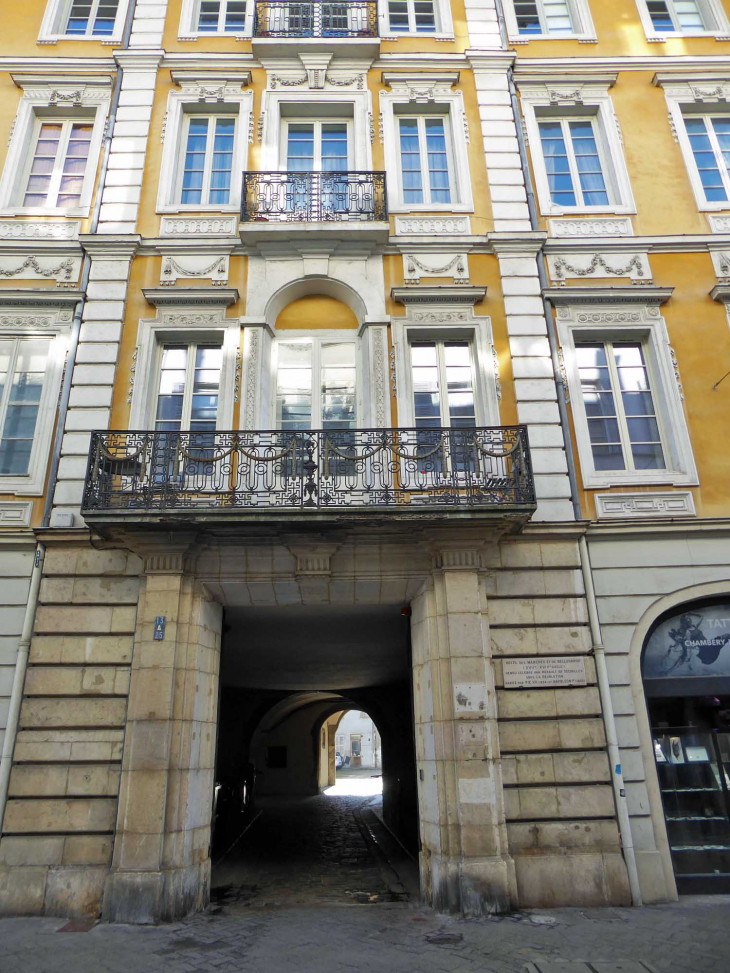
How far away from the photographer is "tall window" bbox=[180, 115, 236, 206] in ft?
37.9

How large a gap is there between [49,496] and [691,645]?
9042mm

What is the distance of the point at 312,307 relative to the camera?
433 inches

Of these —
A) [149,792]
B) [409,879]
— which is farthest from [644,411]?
[149,792]

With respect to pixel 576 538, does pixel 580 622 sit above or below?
below

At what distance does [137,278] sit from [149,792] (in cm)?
755

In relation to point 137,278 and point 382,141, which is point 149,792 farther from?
point 382,141

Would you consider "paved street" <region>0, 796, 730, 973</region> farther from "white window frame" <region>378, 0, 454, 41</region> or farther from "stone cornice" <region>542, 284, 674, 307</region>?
"white window frame" <region>378, 0, 454, 41</region>

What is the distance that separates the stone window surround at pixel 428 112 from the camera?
11.4 meters

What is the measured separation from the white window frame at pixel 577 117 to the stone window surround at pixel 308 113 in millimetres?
2924

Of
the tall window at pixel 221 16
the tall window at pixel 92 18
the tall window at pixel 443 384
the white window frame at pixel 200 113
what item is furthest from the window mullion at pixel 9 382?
the tall window at pixel 221 16

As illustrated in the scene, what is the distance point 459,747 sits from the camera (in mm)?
8070

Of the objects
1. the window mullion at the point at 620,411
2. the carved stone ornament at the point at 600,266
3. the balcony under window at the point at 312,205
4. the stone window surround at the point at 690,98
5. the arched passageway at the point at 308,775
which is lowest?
the arched passageway at the point at 308,775

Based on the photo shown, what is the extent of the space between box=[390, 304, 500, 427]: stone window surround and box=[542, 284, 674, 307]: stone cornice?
3.98ft

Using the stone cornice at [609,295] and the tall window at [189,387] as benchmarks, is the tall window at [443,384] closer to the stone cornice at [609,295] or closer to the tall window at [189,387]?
the stone cornice at [609,295]
